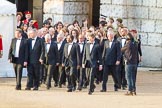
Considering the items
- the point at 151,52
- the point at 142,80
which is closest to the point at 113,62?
the point at 142,80

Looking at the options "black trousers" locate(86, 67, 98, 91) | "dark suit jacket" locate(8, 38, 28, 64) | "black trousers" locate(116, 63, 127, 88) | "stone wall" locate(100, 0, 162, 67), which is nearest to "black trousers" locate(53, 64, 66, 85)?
"dark suit jacket" locate(8, 38, 28, 64)

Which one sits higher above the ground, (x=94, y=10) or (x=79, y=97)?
(x=94, y=10)

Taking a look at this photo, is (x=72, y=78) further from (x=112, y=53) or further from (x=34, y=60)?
(x=112, y=53)

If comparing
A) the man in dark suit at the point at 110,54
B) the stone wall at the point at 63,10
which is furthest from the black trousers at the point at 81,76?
the stone wall at the point at 63,10

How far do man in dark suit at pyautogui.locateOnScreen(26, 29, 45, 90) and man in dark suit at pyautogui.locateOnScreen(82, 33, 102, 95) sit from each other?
4.87 feet

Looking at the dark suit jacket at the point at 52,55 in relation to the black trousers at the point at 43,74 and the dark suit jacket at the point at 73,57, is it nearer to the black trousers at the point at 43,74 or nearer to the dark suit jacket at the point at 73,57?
the dark suit jacket at the point at 73,57

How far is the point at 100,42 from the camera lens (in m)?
20.9

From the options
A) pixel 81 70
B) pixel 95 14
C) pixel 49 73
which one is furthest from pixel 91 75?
pixel 95 14

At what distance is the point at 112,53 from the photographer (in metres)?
20.8

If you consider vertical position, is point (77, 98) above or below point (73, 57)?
below

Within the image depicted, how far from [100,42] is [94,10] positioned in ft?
35.3

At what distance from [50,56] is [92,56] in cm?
161

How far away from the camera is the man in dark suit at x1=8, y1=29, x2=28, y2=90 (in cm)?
2066

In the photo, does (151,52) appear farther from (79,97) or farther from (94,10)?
(79,97)
